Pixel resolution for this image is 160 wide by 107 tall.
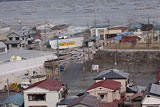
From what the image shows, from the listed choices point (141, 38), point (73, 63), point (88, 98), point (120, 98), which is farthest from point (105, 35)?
point (88, 98)

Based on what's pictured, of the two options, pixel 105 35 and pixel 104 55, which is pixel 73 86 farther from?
pixel 105 35

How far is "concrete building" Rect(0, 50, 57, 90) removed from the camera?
5.03 m

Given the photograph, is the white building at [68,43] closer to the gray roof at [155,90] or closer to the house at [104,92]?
the house at [104,92]

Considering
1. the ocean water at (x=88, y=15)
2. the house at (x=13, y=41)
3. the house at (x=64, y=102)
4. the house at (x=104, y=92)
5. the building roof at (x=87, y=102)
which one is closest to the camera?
the building roof at (x=87, y=102)

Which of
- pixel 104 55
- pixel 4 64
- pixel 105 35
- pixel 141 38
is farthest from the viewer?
pixel 105 35

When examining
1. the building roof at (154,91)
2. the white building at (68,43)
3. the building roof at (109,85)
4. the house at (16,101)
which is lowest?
the white building at (68,43)

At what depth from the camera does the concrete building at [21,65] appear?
5027mm

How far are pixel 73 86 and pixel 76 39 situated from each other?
143 inches

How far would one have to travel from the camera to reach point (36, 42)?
873 centimetres

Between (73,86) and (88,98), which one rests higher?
(88,98)

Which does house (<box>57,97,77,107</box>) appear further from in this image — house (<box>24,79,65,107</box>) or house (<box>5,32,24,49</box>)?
house (<box>5,32,24,49</box>)

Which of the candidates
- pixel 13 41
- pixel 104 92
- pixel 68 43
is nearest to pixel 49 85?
pixel 104 92

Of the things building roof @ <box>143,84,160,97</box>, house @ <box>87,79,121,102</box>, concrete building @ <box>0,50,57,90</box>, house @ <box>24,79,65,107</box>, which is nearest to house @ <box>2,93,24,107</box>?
house @ <box>24,79,65,107</box>

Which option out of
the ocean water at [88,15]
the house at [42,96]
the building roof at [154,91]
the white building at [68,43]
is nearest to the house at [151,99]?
the building roof at [154,91]
